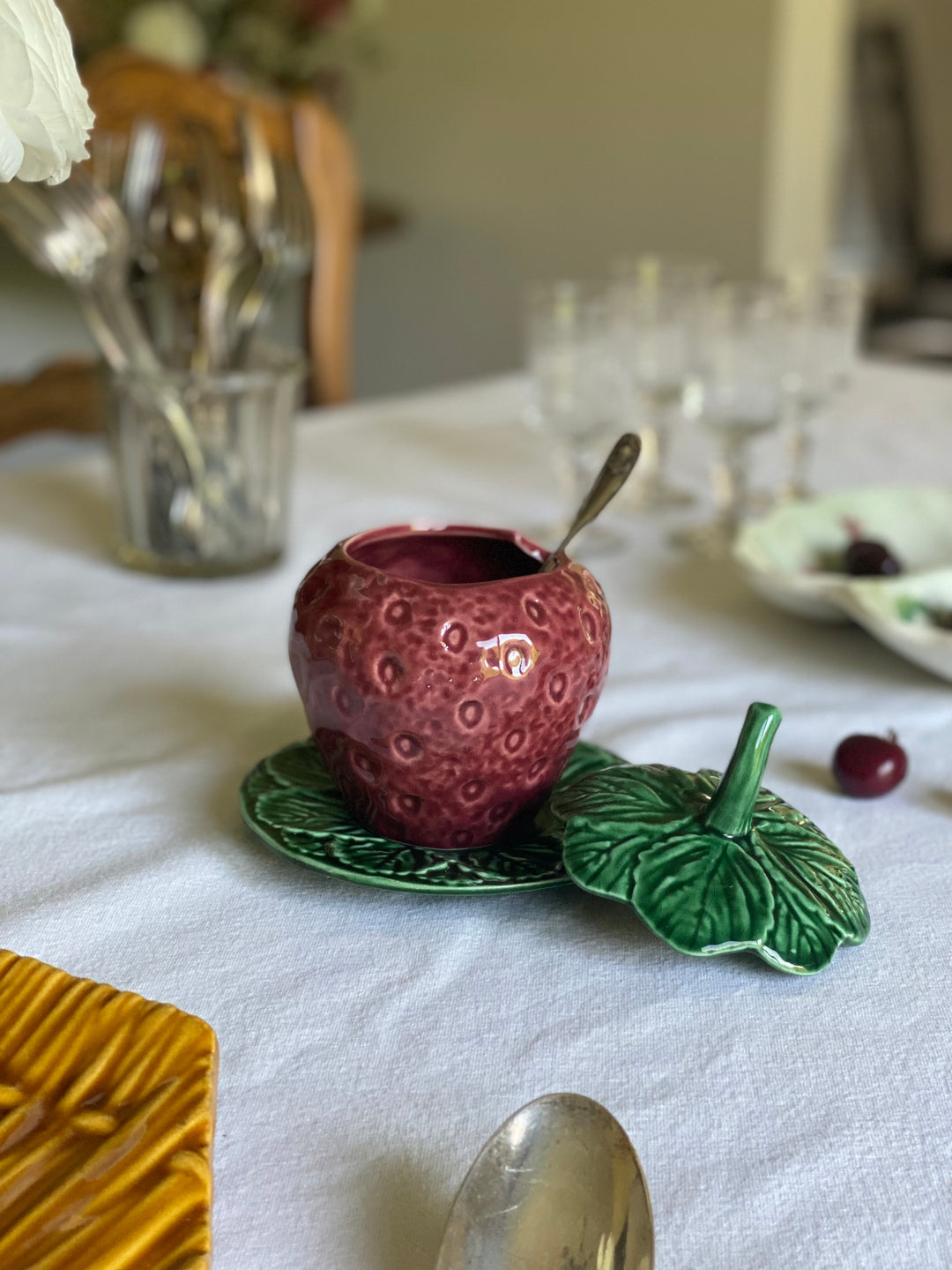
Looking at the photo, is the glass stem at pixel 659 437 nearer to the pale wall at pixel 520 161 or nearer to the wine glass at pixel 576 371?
the wine glass at pixel 576 371

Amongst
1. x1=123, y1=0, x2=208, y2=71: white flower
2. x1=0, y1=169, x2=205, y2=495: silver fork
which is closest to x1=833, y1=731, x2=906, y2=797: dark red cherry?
x1=0, y1=169, x2=205, y2=495: silver fork

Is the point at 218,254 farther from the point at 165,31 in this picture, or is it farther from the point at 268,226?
the point at 165,31

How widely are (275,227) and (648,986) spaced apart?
0.53m

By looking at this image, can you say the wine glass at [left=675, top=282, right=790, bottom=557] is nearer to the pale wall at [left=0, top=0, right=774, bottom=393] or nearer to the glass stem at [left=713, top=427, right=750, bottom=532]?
the glass stem at [left=713, top=427, right=750, bottom=532]

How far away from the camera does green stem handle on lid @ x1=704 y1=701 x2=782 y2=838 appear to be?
321 mm

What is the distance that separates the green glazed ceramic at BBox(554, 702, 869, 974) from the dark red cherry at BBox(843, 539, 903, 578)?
0.26 m

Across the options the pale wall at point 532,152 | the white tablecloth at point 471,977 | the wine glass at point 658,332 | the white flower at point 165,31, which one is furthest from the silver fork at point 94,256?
the pale wall at point 532,152

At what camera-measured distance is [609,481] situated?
368 millimetres

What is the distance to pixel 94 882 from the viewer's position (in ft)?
1.18

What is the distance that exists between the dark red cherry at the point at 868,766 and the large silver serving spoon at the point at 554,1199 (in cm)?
21

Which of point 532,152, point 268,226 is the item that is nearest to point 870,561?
point 268,226

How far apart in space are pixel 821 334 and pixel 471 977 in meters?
0.52

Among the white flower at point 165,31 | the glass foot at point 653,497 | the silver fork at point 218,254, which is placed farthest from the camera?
the white flower at point 165,31

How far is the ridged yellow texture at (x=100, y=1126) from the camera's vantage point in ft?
0.72
